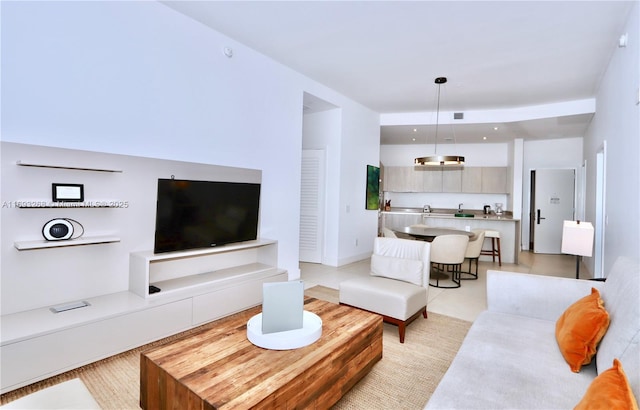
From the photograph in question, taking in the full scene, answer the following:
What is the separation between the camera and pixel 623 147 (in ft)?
10.7

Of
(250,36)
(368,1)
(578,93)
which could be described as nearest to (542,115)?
(578,93)

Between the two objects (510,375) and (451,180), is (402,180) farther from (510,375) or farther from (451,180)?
(510,375)

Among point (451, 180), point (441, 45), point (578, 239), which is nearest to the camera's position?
point (578, 239)

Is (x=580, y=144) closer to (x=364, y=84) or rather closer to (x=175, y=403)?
(x=364, y=84)

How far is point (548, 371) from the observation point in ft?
5.33

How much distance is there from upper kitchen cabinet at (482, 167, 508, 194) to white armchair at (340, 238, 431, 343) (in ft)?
18.8

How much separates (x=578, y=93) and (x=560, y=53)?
1809mm

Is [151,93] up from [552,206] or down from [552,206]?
up

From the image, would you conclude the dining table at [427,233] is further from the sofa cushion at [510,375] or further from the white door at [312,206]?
the sofa cushion at [510,375]

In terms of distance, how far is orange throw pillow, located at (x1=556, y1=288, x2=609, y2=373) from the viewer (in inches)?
64.7

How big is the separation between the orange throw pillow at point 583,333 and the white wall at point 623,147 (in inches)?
54.7

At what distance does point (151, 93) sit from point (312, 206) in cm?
347

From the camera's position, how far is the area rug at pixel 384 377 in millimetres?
2068

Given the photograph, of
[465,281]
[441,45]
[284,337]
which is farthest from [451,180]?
[284,337]
